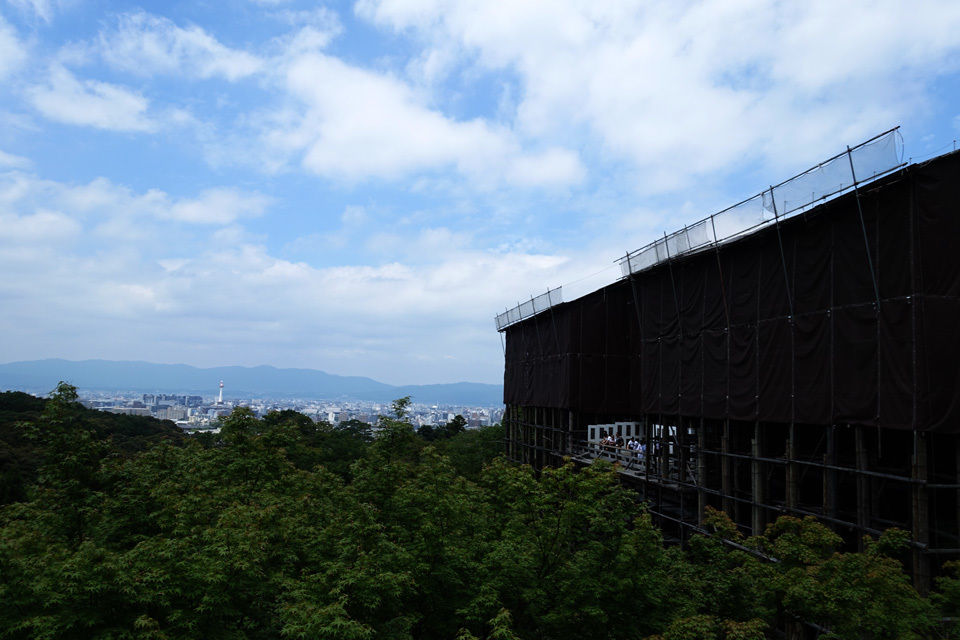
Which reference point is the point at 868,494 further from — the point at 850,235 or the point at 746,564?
the point at 850,235

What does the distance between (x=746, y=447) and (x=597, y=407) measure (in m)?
12.2

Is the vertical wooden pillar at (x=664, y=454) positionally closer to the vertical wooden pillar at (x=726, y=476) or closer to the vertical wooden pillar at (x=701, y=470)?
the vertical wooden pillar at (x=701, y=470)

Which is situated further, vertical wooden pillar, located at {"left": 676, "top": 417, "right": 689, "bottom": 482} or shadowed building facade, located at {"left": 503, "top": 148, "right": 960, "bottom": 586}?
vertical wooden pillar, located at {"left": 676, "top": 417, "right": 689, "bottom": 482}

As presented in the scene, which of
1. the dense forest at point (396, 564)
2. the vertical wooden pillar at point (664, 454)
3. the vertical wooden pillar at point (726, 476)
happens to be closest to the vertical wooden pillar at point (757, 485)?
the vertical wooden pillar at point (726, 476)

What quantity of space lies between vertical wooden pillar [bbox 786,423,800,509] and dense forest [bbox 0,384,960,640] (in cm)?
428

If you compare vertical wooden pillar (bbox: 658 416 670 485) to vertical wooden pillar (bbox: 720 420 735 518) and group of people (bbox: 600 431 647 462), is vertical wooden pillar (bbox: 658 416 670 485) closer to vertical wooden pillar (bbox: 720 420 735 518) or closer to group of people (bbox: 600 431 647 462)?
group of people (bbox: 600 431 647 462)

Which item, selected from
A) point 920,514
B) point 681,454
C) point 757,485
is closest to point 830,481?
point 920,514

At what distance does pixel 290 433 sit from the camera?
75.0 feet

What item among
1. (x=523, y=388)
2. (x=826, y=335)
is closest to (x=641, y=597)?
(x=826, y=335)

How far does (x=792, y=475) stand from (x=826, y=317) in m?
5.44

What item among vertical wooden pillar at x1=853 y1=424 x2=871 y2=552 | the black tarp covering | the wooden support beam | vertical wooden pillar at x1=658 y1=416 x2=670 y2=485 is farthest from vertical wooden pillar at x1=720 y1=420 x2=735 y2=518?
vertical wooden pillar at x1=853 y1=424 x2=871 y2=552

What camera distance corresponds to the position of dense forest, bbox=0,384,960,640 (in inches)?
396

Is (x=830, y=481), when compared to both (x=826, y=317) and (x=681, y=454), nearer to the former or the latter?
(x=826, y=317)

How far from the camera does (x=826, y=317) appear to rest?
1877 centimetres
